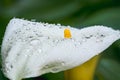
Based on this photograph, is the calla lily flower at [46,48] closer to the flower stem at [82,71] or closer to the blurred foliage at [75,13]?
the flower stem at [82,71]

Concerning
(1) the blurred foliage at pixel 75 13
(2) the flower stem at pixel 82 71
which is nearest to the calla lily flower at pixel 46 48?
(2) the flower stem at pixel 82 71

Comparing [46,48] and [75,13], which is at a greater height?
[46,48]

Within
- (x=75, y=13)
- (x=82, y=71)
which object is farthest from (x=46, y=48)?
(x=75, y=13)

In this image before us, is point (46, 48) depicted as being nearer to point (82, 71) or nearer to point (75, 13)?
point (82, 71)

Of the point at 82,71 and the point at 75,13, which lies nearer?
the point at 82,71

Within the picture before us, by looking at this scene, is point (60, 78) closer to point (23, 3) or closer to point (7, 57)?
point (7, 57)

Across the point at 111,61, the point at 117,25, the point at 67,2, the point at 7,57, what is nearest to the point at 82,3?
the point at 67,2
